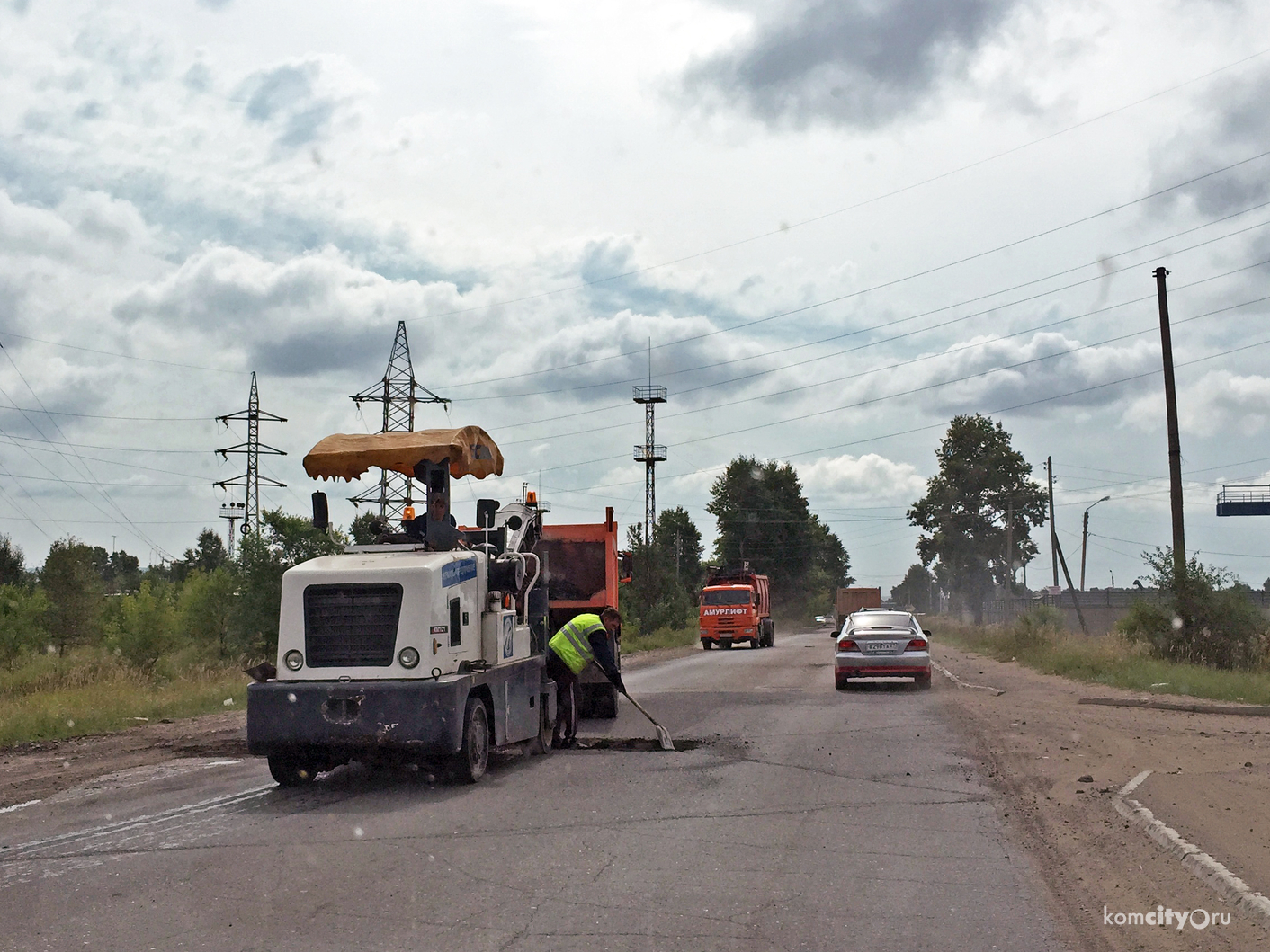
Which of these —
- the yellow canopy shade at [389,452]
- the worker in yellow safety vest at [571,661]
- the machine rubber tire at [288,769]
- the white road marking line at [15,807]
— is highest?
the yellow canopy shade at [389,452]

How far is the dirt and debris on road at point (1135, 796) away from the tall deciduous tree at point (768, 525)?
77228 mm

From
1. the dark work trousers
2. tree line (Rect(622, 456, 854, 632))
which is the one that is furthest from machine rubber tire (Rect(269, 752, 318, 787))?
tree line (Rect(622, 456, 854, 632))

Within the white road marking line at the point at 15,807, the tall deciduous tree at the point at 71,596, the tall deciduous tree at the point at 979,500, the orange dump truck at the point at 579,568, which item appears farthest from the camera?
the tall deciduous tree at the point at 979,500

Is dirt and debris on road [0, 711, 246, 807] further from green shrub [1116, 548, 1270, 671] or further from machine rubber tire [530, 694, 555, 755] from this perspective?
green shrub [1116, 548, 1270, 671]

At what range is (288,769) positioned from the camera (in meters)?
10.8

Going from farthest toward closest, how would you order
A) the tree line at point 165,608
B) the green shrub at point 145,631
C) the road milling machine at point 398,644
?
the green shrub at point 145,631 → the tree line at point 165,608 → the road milling machine at point 398,644

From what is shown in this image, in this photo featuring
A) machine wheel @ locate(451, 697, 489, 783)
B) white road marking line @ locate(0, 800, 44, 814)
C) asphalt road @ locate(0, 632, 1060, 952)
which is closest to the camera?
asphalt road @ locate(0, 632, 1060, 952)

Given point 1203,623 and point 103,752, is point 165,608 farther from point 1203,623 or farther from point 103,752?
point 1203,623

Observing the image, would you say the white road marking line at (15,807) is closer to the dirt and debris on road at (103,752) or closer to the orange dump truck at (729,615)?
the dirt and debris on road at (103,752)

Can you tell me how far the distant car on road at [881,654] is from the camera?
21969 millimetres

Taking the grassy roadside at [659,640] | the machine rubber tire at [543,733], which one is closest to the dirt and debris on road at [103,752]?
the machine rubber tire at [543,733]

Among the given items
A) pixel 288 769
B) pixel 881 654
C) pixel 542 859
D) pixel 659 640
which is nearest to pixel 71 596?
pixel 659 640

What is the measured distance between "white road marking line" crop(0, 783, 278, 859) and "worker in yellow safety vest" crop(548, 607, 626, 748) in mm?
3825

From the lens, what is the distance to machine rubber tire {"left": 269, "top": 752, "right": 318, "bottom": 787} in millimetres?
10766
